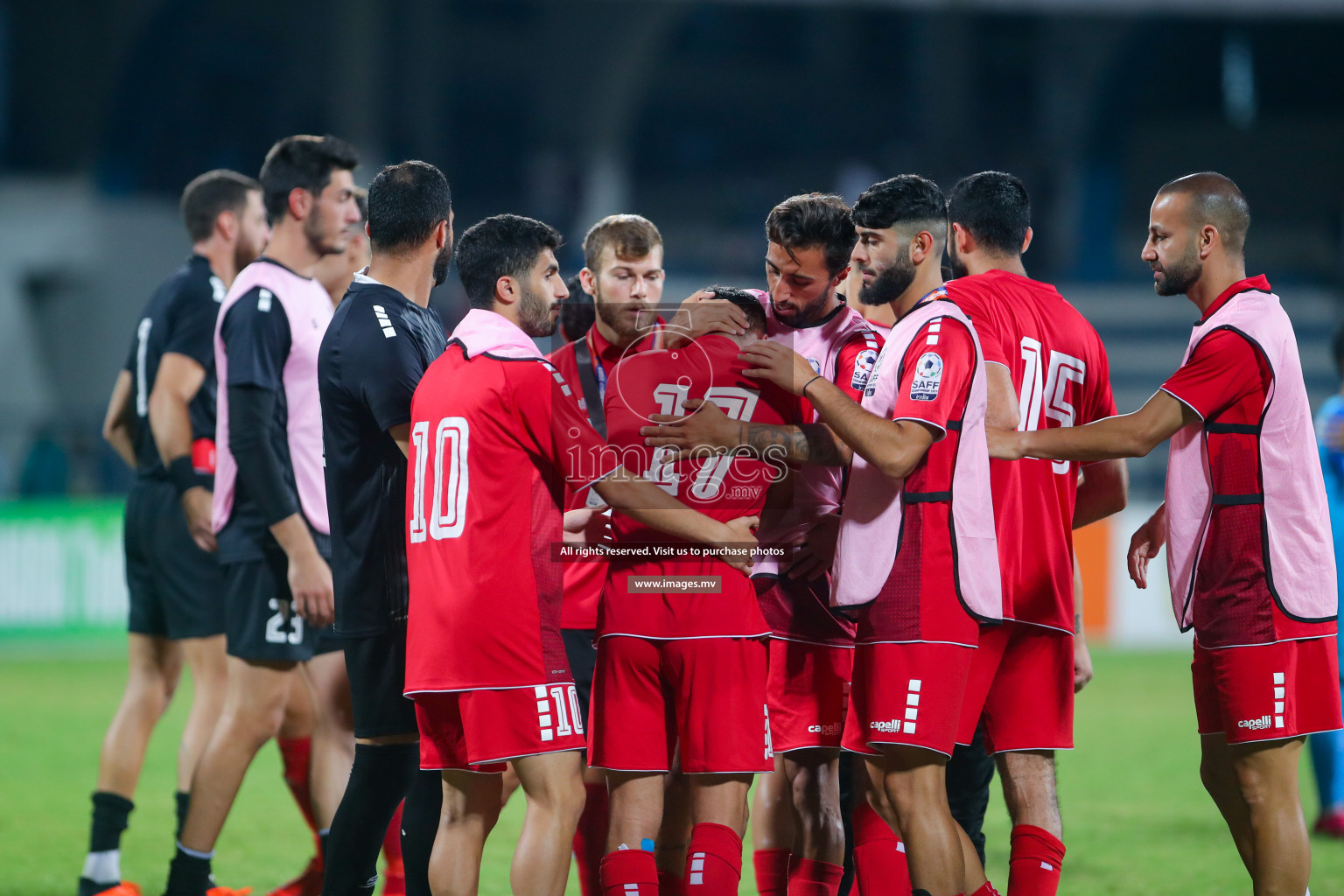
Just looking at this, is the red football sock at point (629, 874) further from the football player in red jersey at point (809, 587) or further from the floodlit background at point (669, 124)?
the floodlit background at point (669, 124)

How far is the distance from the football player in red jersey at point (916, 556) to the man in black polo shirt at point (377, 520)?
110 centimetres

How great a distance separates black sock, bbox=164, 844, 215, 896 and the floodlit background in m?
14.1

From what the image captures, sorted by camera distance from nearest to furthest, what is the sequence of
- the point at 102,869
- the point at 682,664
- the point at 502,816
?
the point at 682,664, the point at 102,869, the point at 502,816

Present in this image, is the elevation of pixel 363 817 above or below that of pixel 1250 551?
below

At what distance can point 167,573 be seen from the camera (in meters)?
5.51

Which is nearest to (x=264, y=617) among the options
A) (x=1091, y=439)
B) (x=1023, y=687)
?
(x=1023, y=687)

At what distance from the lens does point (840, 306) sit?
437 cm

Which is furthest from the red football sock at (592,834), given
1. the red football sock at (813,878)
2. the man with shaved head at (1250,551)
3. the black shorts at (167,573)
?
the man with shaved head at (1250,551)

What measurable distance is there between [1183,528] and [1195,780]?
455 cm

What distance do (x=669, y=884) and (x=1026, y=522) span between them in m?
1.57

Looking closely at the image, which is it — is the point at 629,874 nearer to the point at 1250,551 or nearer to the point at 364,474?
the point at 364,474

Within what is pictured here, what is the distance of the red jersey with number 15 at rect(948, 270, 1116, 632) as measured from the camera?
4.02 meters

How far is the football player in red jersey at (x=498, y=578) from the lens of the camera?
360cm

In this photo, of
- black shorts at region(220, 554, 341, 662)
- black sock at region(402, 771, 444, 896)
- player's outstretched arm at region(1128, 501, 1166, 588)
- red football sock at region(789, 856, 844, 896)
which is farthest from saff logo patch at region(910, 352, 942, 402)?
black shorts at region(220, 554, 341, 662)
